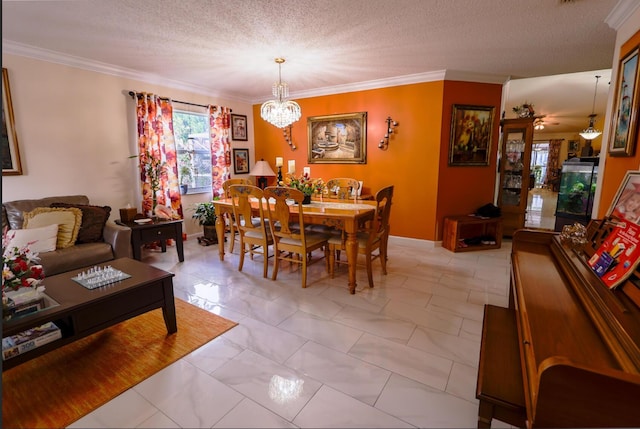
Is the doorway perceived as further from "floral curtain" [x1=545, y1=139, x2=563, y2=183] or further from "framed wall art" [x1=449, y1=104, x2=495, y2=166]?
"framed wall art" [x1=449, y1=104, x2=495, y2=166]

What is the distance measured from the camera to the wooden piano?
89cm

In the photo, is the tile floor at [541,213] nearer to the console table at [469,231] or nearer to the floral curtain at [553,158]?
the console table at [469,231]

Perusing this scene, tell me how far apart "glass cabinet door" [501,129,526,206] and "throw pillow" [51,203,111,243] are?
547cm

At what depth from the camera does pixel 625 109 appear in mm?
2387

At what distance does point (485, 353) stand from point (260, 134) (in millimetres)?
5308

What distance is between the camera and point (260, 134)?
5.93m

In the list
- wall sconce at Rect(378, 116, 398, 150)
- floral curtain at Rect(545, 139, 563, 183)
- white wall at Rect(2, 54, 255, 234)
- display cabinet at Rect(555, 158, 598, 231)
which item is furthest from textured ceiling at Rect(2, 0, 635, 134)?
floral curtain at Rect(545, 139, 563, 183)

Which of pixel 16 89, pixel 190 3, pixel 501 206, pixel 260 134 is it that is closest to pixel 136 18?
pixel 190 3

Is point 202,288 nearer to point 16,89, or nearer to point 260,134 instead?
point 16,89

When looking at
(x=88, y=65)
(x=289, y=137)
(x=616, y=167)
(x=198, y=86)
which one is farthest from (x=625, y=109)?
(x=88, y=65)

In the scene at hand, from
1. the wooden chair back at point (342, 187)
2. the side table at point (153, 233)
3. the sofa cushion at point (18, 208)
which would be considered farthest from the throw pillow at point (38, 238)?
the wooden chair back at point (342, 187)

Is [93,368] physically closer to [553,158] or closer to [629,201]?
[629,201]

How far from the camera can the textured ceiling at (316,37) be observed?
8.11ft

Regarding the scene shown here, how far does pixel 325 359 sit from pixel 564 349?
54.2 inches
